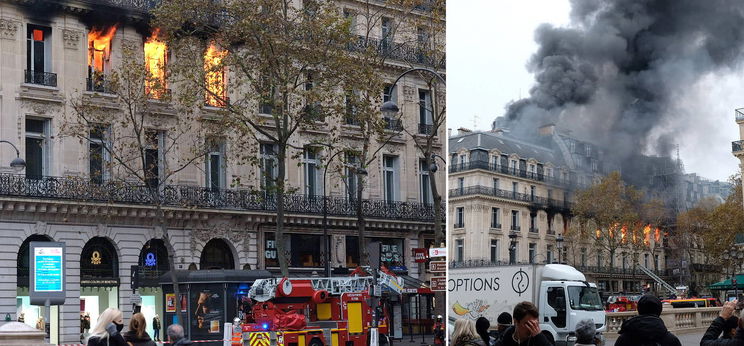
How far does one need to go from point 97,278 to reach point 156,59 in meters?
4.41

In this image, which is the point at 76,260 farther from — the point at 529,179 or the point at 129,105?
the point at 529,179

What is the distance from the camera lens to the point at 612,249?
336 cm

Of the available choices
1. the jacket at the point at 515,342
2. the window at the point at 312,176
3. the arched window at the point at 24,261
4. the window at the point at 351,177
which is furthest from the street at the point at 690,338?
the window at the point at 312,176

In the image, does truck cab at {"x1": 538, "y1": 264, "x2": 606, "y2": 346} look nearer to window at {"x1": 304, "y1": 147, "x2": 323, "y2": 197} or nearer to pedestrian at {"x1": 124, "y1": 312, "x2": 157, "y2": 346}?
pedestrian at {"x1": 124, "y1": 312, "x2": 157, "y2": 346}

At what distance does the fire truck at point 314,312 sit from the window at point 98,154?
371cm

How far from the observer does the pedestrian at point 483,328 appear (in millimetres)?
4156

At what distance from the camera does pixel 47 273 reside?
19.5m

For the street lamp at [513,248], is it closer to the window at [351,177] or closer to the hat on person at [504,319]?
the hat on person at [504,319]

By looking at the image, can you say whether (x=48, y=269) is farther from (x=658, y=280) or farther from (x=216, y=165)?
(x=658, y=280)

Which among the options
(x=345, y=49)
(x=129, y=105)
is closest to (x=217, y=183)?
(x=129, y=105)

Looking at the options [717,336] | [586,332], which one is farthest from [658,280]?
[586,332]

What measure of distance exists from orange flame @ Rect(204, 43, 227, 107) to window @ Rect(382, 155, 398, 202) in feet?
11.6

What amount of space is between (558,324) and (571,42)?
1.04 meters

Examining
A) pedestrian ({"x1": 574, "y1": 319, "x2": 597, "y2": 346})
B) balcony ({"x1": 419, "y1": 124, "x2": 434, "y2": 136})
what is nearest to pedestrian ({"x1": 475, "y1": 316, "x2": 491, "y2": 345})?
pedestrian ({"x1": 574, "y1": 319, "x2": 597, "y2": 346})
